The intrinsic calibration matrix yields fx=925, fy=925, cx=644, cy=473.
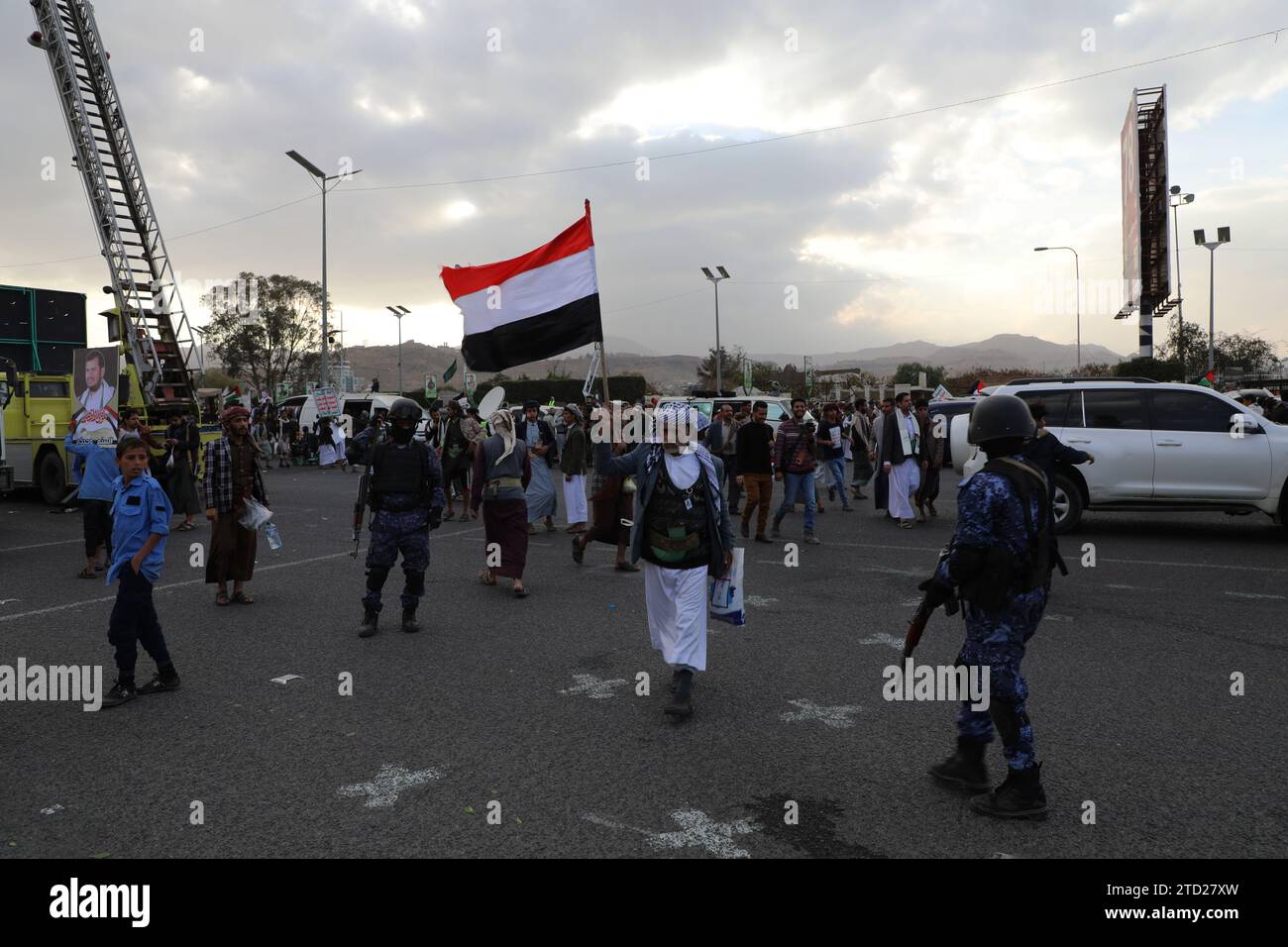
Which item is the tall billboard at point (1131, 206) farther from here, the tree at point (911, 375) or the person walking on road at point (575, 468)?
the person walking on road at point (575, 468)

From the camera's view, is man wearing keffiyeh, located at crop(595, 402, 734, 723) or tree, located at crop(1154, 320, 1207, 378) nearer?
man wearing keffiyeh, located at crop(595, 402, 734, 723)

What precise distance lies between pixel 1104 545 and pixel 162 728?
33.6ft

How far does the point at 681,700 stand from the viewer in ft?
16.5

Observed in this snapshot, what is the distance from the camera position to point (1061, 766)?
4.25 m

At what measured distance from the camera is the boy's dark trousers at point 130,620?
535 cm

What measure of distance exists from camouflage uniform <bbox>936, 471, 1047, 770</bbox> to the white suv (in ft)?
26.0

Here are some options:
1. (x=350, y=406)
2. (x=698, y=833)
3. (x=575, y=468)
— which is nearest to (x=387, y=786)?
(x=698, y=833)

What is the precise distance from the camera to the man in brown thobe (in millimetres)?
8195

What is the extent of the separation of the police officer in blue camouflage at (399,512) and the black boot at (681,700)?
2.76 m

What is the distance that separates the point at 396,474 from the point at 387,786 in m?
3.42

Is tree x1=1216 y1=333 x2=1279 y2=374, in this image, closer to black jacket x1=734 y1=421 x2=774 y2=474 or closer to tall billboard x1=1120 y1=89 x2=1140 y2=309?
tall billboard x1=1120 y1=89 x2=1140 y2=309

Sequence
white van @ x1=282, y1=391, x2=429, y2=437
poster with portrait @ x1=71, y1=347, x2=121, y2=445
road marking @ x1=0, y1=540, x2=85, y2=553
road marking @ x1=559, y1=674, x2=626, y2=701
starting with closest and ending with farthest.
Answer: road marking @ x1=559, y1=674, x2=626, y2=701 → road marking @ x1=0, y1=540, x2=85, y2=553 → poster with portrait @ x1=71, y1=347, x2=121, y2=445 → white van @ x1=282, y1=391, x2=429, y2=437

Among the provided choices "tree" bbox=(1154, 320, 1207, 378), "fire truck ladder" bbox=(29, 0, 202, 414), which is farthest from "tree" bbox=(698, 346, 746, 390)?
"fire truck ladder" bbox=(29, 0, 202, 414)
